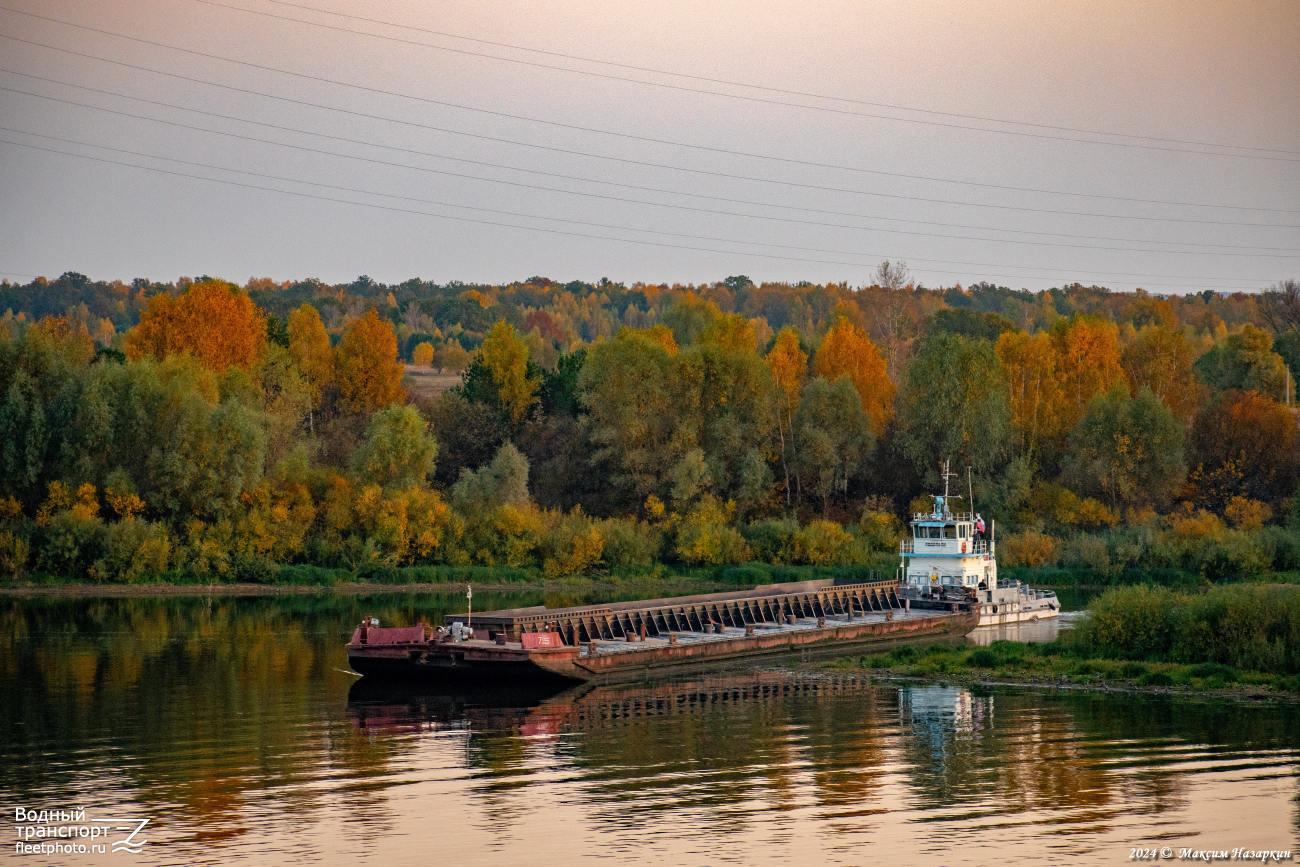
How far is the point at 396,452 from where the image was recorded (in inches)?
3169

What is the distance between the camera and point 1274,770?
2855 cm

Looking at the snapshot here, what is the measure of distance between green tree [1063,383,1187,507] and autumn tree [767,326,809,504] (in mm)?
17302

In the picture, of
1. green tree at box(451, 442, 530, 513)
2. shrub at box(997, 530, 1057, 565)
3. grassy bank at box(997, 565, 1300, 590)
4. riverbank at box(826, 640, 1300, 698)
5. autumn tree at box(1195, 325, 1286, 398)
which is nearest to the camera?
riverbank at box(826, 640, 1300, 698)

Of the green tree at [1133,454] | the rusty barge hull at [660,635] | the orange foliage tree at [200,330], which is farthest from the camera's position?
the orange foliage tree at [200,330]

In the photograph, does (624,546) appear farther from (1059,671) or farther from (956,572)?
(1059,671)

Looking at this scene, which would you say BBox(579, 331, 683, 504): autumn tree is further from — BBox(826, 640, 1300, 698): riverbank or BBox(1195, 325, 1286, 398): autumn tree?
BBox(826, 640, 1300, 698): riverbank

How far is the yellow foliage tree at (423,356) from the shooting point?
5655 inches

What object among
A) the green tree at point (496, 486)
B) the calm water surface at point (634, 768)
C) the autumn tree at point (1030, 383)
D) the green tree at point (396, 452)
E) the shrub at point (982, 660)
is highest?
the autumn tree at point (1030, 383)

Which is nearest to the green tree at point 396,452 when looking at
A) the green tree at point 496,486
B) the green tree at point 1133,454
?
the green tree at point 496,486

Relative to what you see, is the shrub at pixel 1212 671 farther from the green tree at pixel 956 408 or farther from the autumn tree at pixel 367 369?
the autumn tree at pixel 367 369

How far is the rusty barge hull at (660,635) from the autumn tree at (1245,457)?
3524 cm

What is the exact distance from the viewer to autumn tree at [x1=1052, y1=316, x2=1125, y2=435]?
88.6m

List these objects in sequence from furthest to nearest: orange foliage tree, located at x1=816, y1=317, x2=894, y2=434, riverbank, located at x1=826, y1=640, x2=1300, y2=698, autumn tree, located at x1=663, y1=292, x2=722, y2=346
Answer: autumn tree, located at x1=663, y1=292, x2=722, y2=346 → orange foliage tree, located at x1=816, y1=317, x2=894, y2=434 → riverbank, located at x1=826, y1=640, x2=1300, y2=698

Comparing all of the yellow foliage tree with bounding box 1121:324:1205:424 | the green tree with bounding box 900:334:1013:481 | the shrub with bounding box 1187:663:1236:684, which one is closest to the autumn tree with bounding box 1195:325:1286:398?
the yellow foliage tree with bounding box 1121:324:1205:424
